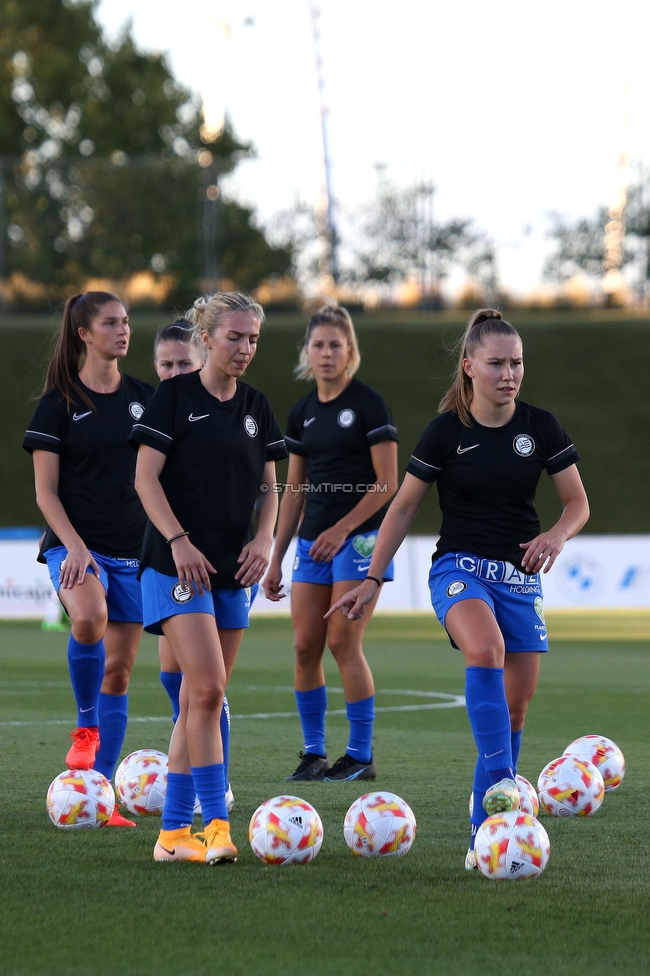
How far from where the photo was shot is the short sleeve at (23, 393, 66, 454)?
6.68 meters

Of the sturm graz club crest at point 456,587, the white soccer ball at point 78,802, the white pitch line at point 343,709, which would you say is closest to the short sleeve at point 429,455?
the sturm graz club crest at point 456,587

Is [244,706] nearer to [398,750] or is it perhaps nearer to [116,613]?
[398,750]

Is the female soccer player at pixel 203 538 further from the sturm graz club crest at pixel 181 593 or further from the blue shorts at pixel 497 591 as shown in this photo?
the blue shorts at pixel 497 591

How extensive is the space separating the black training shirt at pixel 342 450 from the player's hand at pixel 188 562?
2.63m

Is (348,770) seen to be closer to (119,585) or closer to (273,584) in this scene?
(273,584)

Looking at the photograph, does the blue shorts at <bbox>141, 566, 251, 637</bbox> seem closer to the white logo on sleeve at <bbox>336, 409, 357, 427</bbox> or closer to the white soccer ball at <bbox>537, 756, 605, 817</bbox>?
the white soccer ball at <bbox>537, 756, 605, 817</bbox>

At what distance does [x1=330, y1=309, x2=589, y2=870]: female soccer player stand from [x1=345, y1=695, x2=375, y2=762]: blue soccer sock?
2083 millimetres

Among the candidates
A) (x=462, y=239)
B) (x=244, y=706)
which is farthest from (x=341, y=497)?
(x=462, y=239)

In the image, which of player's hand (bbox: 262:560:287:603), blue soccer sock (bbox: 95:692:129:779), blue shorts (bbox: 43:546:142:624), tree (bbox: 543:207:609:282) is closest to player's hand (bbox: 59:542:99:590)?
blue shorts (bbox: 43:546:142:624)

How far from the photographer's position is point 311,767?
305 inches

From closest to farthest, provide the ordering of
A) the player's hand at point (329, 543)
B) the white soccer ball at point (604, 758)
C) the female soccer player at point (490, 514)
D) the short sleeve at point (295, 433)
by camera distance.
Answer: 1. the female soccer player at point (490, 514)
2. the white soccer ball at point (604, 758)
3. the player's hand at point (329, 543)
4. the short sleeve at point (295, 433)

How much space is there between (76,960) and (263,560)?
1901 mm

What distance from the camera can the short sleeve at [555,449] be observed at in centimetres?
584

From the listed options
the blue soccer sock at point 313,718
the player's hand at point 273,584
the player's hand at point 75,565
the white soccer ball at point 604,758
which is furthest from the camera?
the blue soccer sock at point 313,718
